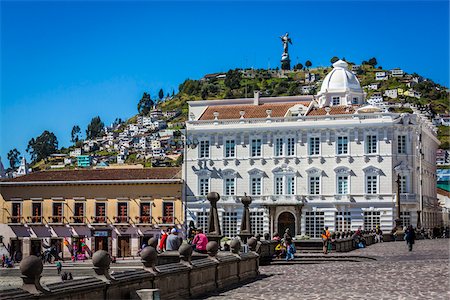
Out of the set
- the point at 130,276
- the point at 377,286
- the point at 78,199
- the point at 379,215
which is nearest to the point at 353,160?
the point at 379,215

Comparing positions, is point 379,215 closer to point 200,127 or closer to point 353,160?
point 353,160

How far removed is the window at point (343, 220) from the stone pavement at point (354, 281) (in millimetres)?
32295

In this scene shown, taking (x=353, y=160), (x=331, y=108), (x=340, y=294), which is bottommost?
(x=340, y=294)

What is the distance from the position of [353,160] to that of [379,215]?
14.3ft

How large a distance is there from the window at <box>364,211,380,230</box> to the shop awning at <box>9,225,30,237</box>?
26916 millimetres

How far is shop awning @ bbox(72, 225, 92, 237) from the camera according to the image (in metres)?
70.4

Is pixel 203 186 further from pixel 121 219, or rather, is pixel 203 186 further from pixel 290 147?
pixel 290 147

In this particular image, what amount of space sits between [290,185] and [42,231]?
20.3 meters

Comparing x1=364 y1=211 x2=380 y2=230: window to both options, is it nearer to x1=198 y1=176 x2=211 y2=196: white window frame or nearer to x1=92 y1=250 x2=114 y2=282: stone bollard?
x1=198 y1=176 x2=211 y2=196: white window frame

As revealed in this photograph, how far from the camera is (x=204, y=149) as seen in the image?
69.7 meters

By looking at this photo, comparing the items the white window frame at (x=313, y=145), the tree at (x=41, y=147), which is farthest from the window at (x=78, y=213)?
the tree at (x=41, y=147)

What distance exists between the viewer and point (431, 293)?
1956cm

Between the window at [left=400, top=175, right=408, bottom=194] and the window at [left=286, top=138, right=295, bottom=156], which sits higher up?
the window at [left=286, top=138, right=295, bottom=156]

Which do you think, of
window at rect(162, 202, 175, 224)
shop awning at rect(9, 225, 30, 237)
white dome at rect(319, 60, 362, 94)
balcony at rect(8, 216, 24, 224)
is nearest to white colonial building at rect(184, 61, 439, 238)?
white dome at rect(319, 60, 362, 94)
